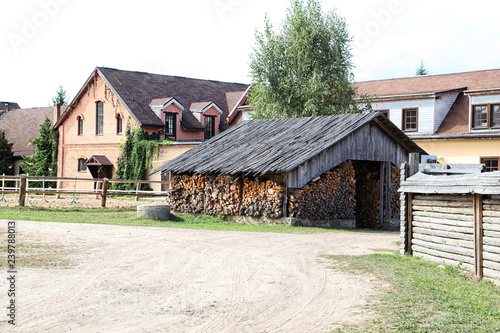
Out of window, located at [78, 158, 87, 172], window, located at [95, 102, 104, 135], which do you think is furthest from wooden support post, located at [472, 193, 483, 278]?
window, located at [78, 158, 87, 172]

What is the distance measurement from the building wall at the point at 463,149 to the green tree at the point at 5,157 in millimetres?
33571

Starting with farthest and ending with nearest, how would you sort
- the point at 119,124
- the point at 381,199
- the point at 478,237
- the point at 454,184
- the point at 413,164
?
the point at 119,124 < the point at 381,199 < the point at 413,164 < the point at 454,184 < the point at 478,237

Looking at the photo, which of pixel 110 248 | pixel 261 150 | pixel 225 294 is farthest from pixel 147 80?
pixel 225 294

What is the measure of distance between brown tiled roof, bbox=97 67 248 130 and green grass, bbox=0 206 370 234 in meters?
15.6

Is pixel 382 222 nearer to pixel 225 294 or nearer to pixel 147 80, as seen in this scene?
pixel 225 294

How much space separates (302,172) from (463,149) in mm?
13535

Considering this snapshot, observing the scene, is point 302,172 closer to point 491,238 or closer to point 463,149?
point 491,238

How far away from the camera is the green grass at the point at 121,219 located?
2078 centimetres

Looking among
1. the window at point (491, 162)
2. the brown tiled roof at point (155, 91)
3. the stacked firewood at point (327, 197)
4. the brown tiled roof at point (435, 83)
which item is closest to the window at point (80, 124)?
the brown tiled roof at point (155, 91)

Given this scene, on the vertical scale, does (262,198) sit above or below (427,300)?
above

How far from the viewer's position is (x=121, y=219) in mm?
22609

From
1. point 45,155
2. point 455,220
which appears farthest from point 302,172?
point 45,155

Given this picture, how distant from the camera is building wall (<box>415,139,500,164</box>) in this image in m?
30.5

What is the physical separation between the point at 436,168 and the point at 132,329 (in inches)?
341
